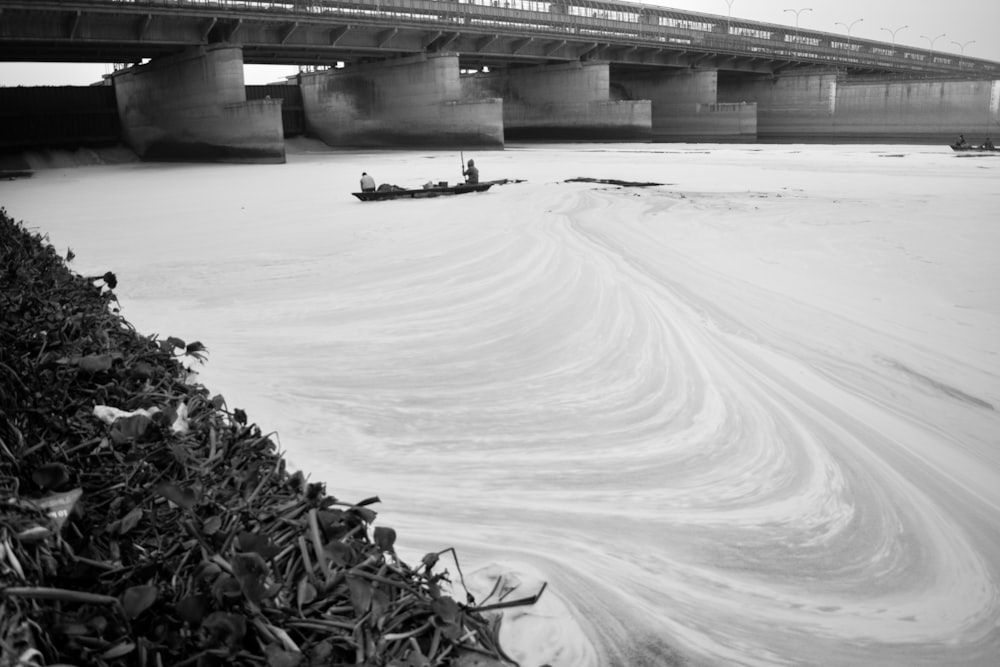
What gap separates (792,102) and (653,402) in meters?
62.1

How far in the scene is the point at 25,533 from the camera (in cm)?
170

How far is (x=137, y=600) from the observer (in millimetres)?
1679

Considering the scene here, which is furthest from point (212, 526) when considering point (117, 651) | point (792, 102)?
point (792, 102)

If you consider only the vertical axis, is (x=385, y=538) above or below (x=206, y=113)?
below

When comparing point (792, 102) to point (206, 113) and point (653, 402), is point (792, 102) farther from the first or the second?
point (653, 402)

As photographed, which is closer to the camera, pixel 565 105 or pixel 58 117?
pixel 58 117

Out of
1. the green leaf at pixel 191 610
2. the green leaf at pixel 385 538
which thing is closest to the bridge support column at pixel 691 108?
the green leaf at pixel 385 538

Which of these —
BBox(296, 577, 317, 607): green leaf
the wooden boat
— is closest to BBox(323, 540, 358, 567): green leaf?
BBox(296, 577, 317, 607): green leaf

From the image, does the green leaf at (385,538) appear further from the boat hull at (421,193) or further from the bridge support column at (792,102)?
the bridge support column at (792,102)

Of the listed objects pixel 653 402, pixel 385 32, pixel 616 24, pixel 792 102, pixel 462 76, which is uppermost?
pixel 616 24

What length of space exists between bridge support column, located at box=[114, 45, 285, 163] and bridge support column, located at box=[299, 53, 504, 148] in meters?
Result: 8.67

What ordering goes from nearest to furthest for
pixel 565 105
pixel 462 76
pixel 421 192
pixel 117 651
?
pixel 117 651, pixel 421 192, pixel 565 105, pixel 462 76

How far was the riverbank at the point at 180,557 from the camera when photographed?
5.39 ft

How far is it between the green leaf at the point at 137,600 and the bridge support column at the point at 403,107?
124ft
